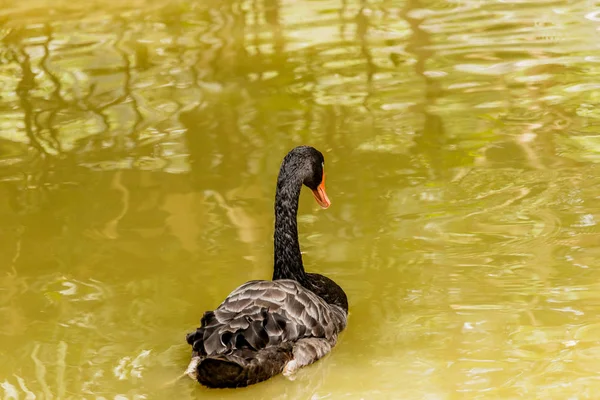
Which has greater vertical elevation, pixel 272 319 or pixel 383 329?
pixel 272 319

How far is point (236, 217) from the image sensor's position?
7.25 m

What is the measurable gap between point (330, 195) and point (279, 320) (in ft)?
8.39

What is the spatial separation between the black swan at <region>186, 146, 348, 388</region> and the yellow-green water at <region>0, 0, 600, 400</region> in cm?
14

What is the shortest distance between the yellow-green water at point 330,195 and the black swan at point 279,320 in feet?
0.44

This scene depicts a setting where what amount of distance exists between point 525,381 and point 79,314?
2487 mm

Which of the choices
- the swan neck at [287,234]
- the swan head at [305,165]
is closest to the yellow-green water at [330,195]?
the swan neck at [287,234]

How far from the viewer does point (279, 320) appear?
16.5 ft

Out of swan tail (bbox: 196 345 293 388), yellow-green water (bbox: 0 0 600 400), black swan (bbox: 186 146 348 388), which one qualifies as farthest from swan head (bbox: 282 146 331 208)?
swan tail (bbox: 196 345 293 388)

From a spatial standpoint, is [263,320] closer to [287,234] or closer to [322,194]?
[287,234]

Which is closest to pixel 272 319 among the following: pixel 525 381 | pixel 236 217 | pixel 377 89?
pixel 525 381

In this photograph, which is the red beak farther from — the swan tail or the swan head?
the swan tail

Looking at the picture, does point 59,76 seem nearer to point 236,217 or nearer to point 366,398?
point 236,217

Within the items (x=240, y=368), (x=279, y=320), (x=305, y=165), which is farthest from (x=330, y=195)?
(x=240, y=368)

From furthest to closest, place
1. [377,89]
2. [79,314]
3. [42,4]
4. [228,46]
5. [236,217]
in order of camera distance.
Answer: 1. [42,4]
2. [228,46]
3. [377,89]
4. [236,217]
5. [79,314]
